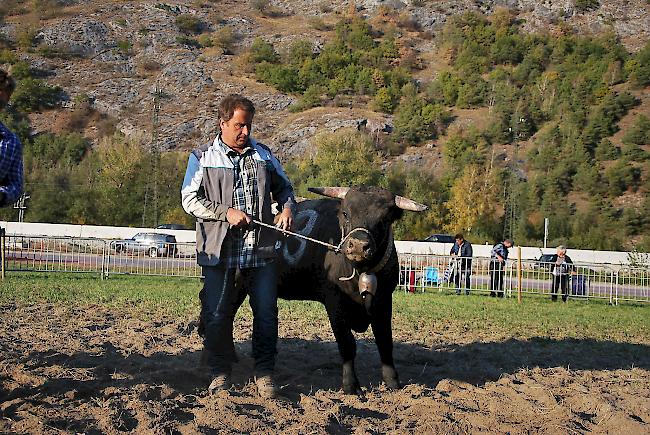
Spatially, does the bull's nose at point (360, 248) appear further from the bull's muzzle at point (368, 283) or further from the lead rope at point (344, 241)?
the bull's muzzle at point (368, 283)

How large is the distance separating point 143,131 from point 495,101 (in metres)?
51.2

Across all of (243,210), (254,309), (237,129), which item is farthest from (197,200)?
(254,309)

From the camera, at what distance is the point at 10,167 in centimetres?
483

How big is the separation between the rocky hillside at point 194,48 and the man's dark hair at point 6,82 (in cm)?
7338

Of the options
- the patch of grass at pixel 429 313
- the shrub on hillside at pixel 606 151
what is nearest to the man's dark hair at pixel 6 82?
the patch of grass at pixel 429 313

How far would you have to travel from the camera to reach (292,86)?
107m

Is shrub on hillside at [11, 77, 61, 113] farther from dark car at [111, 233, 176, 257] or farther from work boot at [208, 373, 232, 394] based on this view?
work boot at [208, 373, 232, 394]

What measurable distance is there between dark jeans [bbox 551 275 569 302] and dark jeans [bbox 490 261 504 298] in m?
1.54

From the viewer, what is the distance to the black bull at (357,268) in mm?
6293

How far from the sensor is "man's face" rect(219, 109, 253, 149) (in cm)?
604

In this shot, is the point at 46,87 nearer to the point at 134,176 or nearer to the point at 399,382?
the point at 134,176

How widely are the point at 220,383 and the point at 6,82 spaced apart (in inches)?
114

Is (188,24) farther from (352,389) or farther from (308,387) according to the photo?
(352,389)

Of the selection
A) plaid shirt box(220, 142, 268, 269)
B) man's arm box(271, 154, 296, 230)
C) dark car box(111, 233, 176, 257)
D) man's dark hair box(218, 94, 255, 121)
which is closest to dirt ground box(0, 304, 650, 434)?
plaid shirt box(220, 142, 268, 269)
